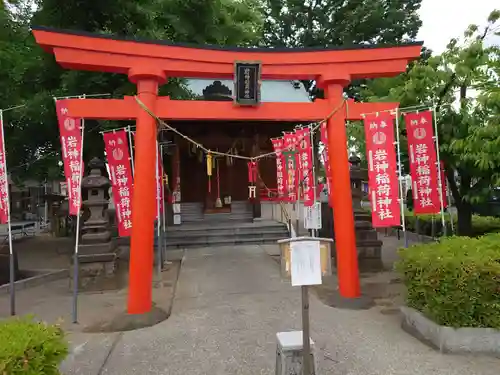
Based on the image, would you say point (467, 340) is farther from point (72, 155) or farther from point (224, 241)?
point (224, 241)

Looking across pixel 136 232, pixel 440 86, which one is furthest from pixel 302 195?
pixel 136 232

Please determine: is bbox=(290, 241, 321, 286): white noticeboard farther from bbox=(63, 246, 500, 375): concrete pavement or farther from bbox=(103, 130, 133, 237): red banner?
bbox=(103, 130, 133, 237): red banner

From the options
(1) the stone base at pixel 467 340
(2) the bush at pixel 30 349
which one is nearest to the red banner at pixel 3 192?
(2) the bush at pixel 30 349

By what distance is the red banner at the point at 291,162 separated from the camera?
353 inches

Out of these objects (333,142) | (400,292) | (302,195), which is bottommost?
(400,292)

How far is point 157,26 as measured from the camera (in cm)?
1059

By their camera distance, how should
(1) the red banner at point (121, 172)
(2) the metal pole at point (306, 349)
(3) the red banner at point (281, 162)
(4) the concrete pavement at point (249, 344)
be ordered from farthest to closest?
(3) the red banner at point (281, 162), (1) the red banner at point (121, 172), (4) the concrete pavement at point (249, 344), (2) the metal pole at point (306, 349)

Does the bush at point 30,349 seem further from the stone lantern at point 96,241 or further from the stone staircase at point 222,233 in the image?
the stone staircase at point 222,233

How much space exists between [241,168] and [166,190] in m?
3.55

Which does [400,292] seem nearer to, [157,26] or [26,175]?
[157,26]

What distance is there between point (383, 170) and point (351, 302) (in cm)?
232

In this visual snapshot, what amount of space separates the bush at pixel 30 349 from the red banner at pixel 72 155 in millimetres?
4303

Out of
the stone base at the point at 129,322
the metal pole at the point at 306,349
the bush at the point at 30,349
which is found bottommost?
the stone base at the point at 129,322

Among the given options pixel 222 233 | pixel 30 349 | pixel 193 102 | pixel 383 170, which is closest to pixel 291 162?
pixel 383 170
